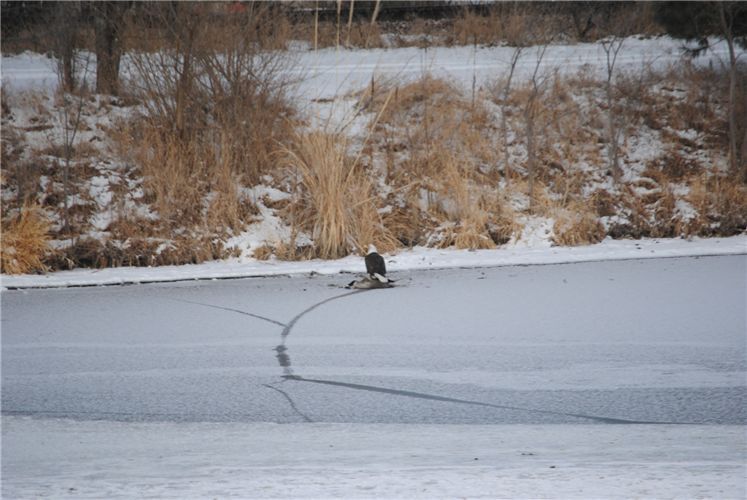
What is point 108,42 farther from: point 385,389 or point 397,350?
point 385,389

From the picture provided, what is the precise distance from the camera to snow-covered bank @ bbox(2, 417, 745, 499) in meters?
3.18

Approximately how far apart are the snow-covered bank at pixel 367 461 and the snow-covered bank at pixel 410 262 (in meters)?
4.57

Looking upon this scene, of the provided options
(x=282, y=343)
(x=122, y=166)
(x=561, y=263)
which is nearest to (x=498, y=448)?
(x=282, y=343)

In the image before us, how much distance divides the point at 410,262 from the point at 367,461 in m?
6.02

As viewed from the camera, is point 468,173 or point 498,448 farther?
point 468,173

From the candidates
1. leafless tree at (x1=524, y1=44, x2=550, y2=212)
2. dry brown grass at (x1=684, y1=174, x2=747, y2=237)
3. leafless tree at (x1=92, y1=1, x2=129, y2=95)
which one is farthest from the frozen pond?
leafless tree at (x1=92, y1=1, x2=129, y2=95)

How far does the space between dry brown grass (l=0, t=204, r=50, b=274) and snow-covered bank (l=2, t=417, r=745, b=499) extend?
5.22 metres

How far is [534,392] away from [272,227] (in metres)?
6.18

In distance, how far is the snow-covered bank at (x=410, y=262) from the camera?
902 cm

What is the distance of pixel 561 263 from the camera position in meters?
9.23

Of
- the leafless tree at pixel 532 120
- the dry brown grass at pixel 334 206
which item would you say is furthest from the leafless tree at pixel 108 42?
the leafless tree at pixel 532 120

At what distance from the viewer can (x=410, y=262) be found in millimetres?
9617

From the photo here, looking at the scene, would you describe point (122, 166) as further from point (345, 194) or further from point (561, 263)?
point (561, 263)

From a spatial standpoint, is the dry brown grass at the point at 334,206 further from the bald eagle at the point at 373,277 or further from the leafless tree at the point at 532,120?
the leafless tree at the point at 532,120
